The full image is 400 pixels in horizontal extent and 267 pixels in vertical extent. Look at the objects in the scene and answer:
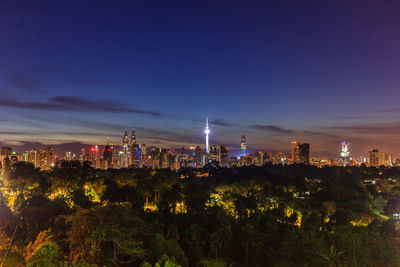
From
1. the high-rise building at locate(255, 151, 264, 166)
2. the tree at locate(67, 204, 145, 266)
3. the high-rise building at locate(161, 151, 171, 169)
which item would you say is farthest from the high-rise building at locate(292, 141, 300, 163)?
the tree at locate(67, 204, 145, 266)

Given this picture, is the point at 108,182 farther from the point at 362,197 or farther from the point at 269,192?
the point at 362,197

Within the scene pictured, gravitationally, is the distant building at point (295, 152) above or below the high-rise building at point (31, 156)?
above

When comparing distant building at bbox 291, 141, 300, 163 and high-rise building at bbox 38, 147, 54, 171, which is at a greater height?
distant building at bbox 291, 141, 300, 163

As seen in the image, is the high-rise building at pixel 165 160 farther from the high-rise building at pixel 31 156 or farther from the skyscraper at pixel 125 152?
the high-rise building at pixel 31 156

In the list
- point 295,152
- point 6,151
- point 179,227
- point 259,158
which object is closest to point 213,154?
point 259,158

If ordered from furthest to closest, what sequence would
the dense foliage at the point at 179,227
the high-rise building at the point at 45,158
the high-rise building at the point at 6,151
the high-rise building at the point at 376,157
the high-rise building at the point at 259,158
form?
the high-rise building at the point at 259,158 → the high-rise building at the point at 376,157 → the high-rise building at the point at 45,158 → the high-rise building at the point at 6,151 → the dense foliage at the point at 179,227

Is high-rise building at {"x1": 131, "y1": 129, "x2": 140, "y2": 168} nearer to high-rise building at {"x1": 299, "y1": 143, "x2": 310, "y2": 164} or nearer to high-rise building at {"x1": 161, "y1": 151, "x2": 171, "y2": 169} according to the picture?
high-rise building at {"x1": 161, "y1": 151, "x2": 171, "y2": 169}

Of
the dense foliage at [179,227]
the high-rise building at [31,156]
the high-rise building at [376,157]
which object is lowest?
the dense foliage at [179,227]

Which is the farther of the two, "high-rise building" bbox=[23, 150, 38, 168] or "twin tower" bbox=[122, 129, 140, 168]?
"twin tower" bbox=[122, 129, 140, 168]

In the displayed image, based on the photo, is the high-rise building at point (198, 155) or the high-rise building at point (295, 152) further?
the high-rise building at point (198, 155)

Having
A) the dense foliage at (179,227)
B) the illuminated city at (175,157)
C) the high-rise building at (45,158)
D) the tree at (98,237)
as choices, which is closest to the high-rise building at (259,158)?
the illuminated city at (175,157)
